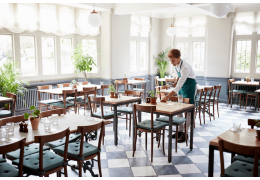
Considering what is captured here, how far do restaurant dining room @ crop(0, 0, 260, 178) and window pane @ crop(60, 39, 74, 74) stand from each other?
34mm

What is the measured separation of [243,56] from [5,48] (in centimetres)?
790

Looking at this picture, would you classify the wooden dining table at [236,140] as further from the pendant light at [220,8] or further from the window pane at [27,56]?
the window pane at [27,56]

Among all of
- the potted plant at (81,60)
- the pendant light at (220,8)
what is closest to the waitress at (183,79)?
the pendant light at (220,8)

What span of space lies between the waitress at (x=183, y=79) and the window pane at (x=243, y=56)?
5316 millimetres

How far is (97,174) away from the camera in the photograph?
3.43 metres

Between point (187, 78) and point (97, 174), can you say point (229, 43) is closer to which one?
point (187, 78)

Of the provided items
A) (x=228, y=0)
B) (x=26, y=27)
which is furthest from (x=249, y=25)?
(x=26, y=27)

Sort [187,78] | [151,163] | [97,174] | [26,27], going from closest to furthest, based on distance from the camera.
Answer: [97,174] → [151,163] → [187,78] → [26,27]

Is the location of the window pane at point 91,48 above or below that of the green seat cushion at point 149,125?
above

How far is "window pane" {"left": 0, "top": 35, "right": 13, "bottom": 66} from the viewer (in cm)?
685

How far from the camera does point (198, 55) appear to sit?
10.3m

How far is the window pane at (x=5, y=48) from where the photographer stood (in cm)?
685

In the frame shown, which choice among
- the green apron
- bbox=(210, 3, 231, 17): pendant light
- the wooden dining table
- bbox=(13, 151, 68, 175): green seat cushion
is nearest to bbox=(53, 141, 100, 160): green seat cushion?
bbox=(13, 151, 68, 175): green seat cushion

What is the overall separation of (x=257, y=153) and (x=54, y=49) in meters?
7.18
